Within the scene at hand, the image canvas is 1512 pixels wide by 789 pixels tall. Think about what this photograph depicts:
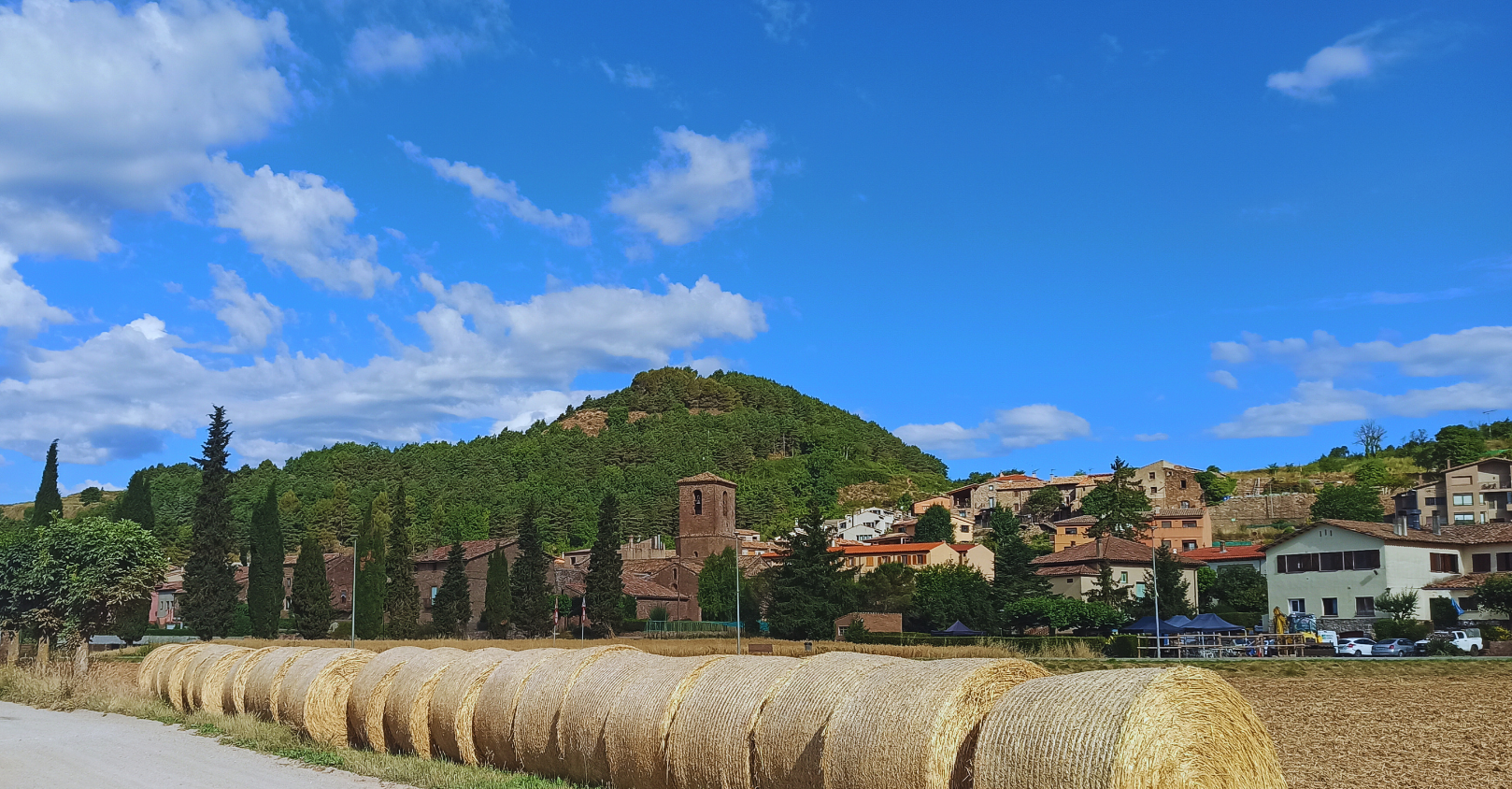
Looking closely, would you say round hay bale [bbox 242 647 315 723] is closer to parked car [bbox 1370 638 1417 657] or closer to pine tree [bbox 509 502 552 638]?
parked car [bbox 1370 638 1417 657]

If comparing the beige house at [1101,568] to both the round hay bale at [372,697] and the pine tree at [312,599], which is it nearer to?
the pine tree at [312,599]

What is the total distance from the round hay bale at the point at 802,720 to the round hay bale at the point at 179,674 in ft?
62.4

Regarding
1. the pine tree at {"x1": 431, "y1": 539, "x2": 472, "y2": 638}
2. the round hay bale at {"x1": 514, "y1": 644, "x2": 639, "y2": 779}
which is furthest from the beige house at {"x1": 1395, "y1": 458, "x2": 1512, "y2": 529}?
the round hay bale at {"x1": 514, "y1": 644, "x2": 639, "y2": 779}

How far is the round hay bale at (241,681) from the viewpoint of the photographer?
22391 millimetres

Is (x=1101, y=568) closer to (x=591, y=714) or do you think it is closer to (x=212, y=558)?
(x=212, y=558)

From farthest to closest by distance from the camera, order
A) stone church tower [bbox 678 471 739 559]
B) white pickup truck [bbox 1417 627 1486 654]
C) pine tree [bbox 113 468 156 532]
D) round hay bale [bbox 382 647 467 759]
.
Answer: stone church tower [bbox 678 471 739 559], pine tree [bbox 113 468 156 532], white pickup truck [bbox 1417 627 1486 654], round hay bale [bbox 382 647 467 759]

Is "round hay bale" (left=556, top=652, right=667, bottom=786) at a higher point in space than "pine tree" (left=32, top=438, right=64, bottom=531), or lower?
lower

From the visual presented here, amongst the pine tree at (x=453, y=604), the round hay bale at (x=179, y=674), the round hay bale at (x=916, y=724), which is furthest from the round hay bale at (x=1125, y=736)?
the pine tree at (x=453, y=604)

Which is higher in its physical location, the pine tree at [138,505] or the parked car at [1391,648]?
the pine tree at [138,505]

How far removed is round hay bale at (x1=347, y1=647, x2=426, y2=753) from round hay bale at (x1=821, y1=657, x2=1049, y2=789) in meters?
A: 10.4

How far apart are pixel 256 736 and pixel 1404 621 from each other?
43878 mm

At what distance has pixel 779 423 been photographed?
650ft

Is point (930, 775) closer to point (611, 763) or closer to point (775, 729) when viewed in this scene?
point (775, 729)

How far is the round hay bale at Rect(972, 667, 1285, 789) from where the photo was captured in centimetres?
801
